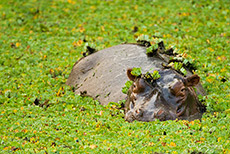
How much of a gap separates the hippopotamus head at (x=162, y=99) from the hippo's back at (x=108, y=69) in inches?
39.4

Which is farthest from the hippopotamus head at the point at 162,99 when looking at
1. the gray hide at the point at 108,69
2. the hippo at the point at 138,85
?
the gray hide at the point at 108,69

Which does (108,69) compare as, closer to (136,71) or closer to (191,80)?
(136,71)

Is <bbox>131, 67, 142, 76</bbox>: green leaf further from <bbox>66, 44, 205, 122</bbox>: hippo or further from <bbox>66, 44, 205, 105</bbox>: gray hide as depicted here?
<bbox>66, 44, 205, 105</bbox>: gray hide

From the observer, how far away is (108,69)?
9.38 metres

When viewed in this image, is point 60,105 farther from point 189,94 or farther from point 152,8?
point 152,8

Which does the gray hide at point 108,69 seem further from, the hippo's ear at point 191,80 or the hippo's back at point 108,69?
the hippo's ear at point 191,80

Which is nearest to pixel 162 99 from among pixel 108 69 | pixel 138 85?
pixel 138 85

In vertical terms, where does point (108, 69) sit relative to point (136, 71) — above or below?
below

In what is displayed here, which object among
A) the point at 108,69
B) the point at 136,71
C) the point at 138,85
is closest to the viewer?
the point at 138,85

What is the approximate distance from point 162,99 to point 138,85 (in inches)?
20.4

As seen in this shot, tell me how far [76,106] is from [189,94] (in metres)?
2.54

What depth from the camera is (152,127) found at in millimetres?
6492

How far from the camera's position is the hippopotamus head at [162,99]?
6855mm

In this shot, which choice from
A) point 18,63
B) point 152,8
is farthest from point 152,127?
point 152,8
